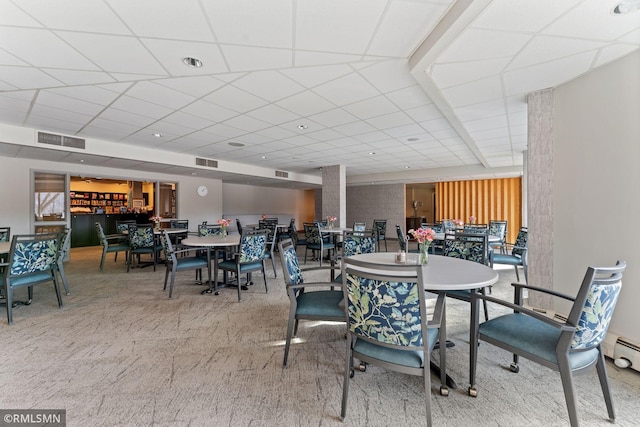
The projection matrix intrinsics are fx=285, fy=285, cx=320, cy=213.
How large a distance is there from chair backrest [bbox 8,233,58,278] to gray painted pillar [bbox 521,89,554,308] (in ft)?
18.2

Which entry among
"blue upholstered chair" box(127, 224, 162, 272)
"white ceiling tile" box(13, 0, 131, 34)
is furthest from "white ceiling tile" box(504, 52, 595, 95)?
"blue upholstered chair" box(127, 224, 162, 272)

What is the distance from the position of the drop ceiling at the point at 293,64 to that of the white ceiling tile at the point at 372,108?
0.06ft

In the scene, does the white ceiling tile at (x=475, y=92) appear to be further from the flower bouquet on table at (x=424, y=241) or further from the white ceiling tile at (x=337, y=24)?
the flower bouquet on table at (x=424, y=241)

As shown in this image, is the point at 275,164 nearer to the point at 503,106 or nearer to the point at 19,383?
the point at 503,106

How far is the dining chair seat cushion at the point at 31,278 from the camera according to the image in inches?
122

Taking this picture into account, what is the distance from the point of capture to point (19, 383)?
199cm

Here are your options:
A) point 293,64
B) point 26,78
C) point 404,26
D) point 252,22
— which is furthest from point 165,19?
point 26,78

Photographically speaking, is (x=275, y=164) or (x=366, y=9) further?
(x=275, y=164)

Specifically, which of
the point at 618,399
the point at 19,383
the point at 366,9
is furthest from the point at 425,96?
the point at 19,383

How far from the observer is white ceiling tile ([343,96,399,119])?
11.9 ft

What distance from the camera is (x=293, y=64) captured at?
2.69 metres

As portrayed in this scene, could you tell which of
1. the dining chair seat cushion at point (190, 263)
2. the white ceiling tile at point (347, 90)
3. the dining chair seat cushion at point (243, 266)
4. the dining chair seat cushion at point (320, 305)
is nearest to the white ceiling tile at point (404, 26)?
the white ceiling tile at point (347, 90)

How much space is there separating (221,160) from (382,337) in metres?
7.39

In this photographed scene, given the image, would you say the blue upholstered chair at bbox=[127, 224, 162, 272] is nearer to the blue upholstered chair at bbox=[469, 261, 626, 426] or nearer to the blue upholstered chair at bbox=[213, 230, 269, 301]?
the blue upholstered chair at bbox=[213, 230, 269, 301]
